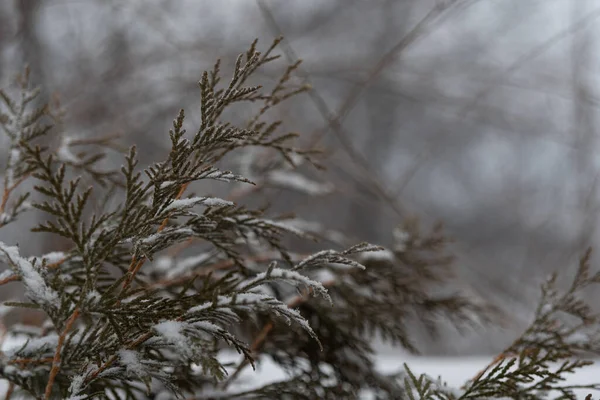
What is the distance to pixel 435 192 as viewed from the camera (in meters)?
13.8

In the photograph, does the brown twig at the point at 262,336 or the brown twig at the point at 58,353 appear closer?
the brown twig at the point at 58,353

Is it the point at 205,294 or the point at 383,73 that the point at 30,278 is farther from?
the point at 383,73

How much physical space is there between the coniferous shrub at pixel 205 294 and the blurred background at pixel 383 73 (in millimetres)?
513

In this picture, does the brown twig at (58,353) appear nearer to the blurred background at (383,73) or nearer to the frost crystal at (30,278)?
the frost crystal at (30,278)

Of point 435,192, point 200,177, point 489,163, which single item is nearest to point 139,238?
point 200,177

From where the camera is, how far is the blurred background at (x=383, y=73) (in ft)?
12.0

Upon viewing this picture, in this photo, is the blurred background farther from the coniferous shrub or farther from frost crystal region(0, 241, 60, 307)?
frost crystal region(0, 241, 60, 307)

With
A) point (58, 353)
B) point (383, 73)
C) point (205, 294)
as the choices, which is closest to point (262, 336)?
point (205, 294)

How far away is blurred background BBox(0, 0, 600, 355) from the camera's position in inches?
144

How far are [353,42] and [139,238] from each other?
9.04 m

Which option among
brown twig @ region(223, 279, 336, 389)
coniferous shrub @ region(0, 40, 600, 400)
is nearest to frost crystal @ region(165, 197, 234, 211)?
coniferous shrub @ region(0, 40, 600, 400)

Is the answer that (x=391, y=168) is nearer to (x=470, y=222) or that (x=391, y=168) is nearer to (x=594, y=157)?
(x=470, y=222)

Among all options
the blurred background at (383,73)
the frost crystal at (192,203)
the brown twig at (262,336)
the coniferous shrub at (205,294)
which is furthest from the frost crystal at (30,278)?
the blurred background at (383,73)

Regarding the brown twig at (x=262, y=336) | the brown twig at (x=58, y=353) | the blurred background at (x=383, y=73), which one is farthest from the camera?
the blurred background at (x=383, y=73)
